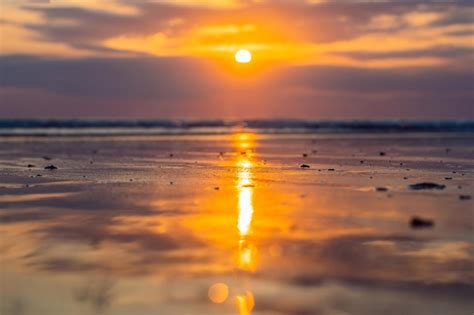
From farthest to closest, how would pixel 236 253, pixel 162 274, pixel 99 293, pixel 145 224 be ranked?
pixel 145 224, pixel 236 253, pixel 162 274, pixel 99 293

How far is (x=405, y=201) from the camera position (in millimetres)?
14273

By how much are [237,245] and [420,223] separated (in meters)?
3.60

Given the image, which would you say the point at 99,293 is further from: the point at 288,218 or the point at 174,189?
the point at 174,189

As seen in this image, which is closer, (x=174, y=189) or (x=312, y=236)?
(x=312, y=236)

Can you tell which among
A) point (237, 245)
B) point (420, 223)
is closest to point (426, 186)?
point (420, 223)

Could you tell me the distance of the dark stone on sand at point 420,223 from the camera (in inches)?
452

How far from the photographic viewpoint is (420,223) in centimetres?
1165

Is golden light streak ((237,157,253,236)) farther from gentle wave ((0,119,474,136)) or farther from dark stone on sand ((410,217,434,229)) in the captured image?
gentle wave ((0,119,474,136))

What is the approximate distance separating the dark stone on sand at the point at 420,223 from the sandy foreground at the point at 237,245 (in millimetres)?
22

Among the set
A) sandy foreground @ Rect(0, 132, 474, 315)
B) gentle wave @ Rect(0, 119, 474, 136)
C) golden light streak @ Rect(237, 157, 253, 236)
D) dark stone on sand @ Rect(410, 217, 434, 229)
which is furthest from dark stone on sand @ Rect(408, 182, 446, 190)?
gentle wave @ Rect(0, 119, 474, 136)

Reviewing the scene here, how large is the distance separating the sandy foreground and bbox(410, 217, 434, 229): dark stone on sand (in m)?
0.02

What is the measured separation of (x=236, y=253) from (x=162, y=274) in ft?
4.75

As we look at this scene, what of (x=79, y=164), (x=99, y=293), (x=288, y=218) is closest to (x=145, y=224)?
(x=288, y=218)

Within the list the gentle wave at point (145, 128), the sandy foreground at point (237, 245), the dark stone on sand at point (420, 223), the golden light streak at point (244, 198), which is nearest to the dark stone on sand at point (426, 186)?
the sandy foreground at point (237, 245)
